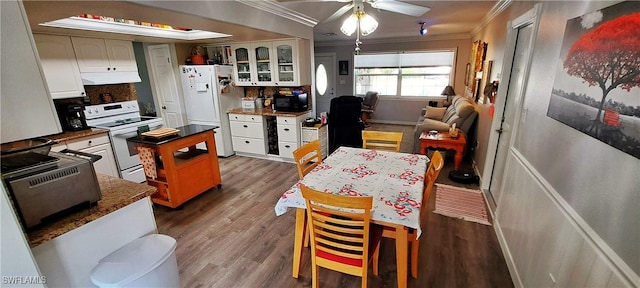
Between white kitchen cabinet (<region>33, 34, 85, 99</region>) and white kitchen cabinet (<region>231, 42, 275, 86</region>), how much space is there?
2.05 meters

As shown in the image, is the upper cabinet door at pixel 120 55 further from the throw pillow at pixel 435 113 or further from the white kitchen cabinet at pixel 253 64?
the throw pillow at pixel 435 113

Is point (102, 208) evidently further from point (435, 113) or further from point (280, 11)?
point (435, 113)

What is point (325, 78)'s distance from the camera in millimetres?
7801

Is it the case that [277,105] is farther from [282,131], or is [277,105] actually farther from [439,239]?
[439,239]

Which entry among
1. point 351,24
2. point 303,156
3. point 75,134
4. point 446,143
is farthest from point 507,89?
point 75,134

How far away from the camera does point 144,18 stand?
2.16 meters

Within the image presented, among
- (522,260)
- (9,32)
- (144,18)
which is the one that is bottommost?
(522,260)

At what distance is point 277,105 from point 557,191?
3640mm

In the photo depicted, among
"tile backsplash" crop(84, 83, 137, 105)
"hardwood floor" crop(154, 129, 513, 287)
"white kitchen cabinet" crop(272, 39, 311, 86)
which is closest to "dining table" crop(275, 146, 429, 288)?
"hardwood floor" crop(154, 129, 513, 287)

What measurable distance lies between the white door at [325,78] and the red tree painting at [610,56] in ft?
21.3

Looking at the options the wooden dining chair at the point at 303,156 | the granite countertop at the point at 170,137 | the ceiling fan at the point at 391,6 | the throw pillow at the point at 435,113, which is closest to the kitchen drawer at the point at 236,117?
the granite countertop at the point at 170,137

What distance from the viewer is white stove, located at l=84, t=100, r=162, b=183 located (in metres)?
3.25

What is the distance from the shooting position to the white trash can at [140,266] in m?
1.26

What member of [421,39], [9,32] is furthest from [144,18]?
[421,39]
